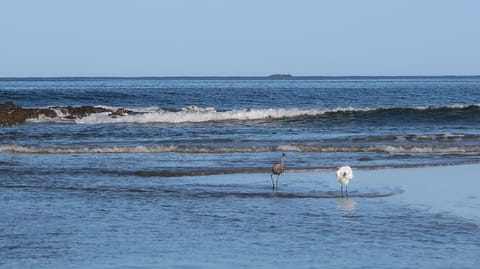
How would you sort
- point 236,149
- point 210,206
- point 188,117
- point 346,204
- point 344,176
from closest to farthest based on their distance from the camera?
1. point 210,206
2. point 346,204
3. point 344,176
4. point 236,149
5. point 188,117

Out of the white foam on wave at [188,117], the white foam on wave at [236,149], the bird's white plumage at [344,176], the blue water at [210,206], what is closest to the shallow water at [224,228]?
the blue water at [210,206]

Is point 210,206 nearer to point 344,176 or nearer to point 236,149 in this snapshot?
point 344,176

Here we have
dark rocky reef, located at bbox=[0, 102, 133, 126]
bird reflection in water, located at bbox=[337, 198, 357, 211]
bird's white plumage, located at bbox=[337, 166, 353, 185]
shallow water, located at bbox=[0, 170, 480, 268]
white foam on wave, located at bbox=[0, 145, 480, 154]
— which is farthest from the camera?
dark rocky reef, located at bbox=[0, 102, 133, 126]

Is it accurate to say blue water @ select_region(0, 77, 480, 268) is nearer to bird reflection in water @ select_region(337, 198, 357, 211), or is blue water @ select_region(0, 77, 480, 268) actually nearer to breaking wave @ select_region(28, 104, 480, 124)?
bird reflection in water @ select_region(337, 198, 357, 211)

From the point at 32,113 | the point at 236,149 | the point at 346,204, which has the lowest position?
the point at 32,113

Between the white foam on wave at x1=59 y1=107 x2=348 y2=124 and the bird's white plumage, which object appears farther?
the white foam on wave at x1=59 y1=107 x2=348 y2=124

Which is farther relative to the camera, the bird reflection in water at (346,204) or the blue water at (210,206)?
the bird reflection in water at (346,204)

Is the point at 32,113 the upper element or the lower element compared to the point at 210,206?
lower

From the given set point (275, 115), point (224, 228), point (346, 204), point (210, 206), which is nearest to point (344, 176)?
point (346, 204)

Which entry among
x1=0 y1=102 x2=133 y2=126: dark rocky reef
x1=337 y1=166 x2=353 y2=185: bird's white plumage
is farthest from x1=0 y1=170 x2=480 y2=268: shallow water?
x1=0 y1=102 x2=133 y2=126: dark rocky reef

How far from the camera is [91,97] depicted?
57.2 m

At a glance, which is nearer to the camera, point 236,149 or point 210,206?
point 210,206

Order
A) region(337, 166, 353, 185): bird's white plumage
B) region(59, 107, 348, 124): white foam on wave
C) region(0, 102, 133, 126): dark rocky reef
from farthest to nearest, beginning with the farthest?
region(59, 107, 348, 124): white foam on wave
region(0, 102, 133, 126): dark rocky reef
region(337, 166, 353, 185): bird's white plumage

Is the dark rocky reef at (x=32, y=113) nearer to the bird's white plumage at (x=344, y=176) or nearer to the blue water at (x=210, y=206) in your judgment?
the blue water at (x=210, y=206)
